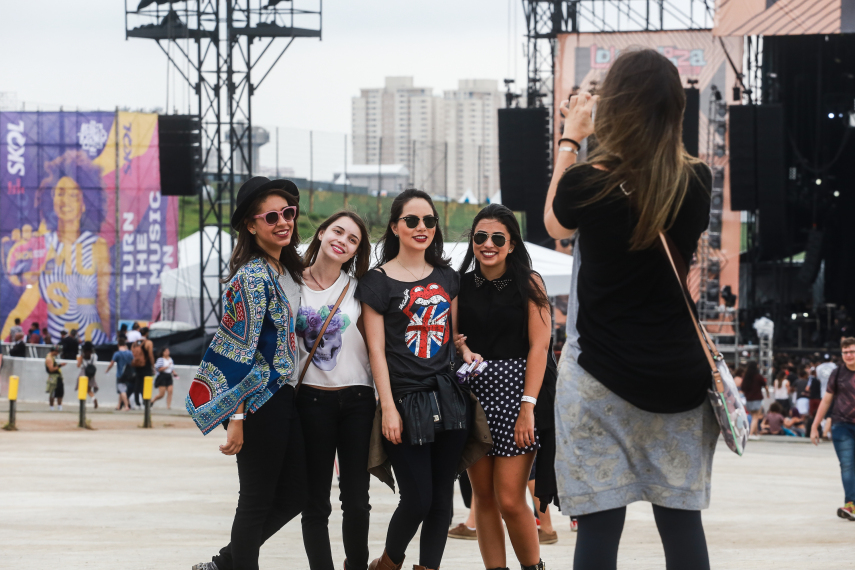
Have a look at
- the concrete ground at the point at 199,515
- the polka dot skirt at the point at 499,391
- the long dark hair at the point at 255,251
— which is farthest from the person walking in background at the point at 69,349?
the polka dot skirt at the point at 499,391

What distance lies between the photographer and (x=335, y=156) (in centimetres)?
4106

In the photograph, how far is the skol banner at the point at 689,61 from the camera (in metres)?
27.7

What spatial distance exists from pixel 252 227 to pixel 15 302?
1321 inches

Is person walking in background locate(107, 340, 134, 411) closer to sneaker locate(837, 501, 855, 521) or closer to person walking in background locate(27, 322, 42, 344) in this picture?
person walking in background locate(27, 322, 42, 344)

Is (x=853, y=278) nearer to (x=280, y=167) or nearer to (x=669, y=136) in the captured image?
(x=280, y=167)

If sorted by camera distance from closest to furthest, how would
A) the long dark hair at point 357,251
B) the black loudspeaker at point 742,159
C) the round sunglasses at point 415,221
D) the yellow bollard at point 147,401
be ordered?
the round sunglasses at point 415,221 < the long dark hair at point 357,251 < the yellow bollard at point 147,401 < the black loudspeaker at point 742,159

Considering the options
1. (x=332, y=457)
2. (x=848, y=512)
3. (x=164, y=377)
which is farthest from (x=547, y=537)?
(x=164, y=377)

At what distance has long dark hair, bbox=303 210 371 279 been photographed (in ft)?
15.1

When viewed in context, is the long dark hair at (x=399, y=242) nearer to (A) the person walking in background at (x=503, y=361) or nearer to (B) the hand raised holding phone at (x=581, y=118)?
(A) the person walking in background at (x=503, y=361)

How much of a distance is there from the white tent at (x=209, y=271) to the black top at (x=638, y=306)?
7.60ft

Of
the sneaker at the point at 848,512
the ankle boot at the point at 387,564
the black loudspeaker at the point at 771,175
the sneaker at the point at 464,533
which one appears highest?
the black loudspeaker at the point at 771,175

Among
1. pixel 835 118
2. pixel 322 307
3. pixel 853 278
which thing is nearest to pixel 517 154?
pixel 835 118

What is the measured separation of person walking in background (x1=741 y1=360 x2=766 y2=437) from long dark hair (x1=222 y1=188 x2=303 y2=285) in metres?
14.2

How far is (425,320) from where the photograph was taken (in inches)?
170
